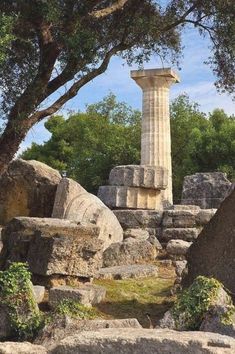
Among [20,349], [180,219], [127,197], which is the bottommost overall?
[20,349]

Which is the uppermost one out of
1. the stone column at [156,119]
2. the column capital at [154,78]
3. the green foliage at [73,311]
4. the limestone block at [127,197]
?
the column capital at [154,78]

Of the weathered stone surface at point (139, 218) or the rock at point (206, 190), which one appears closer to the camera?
the weathered stone surface at point (139, 218)

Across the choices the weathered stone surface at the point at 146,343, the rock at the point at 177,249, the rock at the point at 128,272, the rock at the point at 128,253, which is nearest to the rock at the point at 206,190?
the rock at the point at 177,249

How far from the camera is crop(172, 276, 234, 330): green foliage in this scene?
604 centimetres

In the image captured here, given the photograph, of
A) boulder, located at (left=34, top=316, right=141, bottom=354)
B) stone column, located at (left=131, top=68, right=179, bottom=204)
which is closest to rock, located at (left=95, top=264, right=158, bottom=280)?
boulder, located at (left=34, top=316, right=141, bottom=354)

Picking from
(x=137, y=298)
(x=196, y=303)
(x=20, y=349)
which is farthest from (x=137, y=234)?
(x=20, y=349)

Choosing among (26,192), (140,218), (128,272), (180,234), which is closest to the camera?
(128,272)

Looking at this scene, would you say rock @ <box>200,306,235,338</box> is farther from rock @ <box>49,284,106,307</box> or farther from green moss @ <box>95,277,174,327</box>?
rock @ <box>49,284,106,307</box>

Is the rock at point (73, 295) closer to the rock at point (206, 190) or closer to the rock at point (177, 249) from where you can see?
the rock at point (177, 249)

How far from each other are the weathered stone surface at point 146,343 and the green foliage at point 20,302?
1.39 meters

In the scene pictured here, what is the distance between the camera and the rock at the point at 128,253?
11117 millimetres

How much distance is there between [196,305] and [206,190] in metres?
11.4

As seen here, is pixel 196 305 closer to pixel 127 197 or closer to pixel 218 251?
pixel 218 251

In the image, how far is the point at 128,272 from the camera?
9859mm
